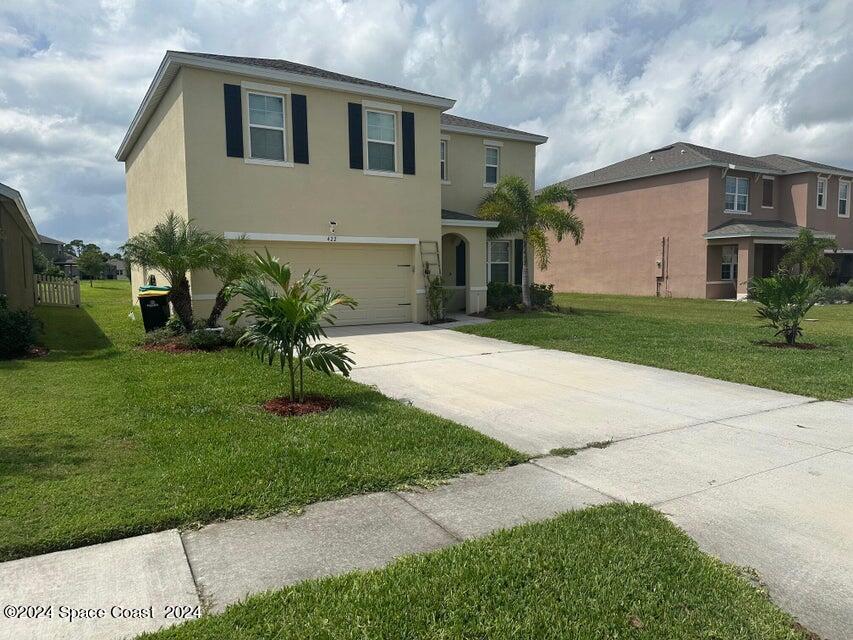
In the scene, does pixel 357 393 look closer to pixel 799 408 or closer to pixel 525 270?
pixel 799 408

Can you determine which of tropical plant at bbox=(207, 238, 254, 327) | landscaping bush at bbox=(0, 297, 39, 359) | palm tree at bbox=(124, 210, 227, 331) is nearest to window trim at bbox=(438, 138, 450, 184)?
tropical plant at bbox=(207, 238, 254, 327)

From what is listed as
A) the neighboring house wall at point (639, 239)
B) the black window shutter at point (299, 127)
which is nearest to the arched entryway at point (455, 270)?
the black window shutter at point (299, 127)

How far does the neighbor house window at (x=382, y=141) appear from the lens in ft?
49.5

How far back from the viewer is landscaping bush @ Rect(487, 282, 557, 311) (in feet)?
62.1

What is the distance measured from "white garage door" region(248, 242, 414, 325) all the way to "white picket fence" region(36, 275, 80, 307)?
14275 mm

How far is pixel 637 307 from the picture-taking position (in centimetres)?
2261

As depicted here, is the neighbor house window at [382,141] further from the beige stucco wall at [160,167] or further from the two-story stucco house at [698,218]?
the two-story stucco house at [698,218]

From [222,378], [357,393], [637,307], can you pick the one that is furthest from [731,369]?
[637,307]

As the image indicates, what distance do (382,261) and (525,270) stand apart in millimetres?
5075

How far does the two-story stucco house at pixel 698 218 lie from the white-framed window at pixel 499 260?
12.2 meters

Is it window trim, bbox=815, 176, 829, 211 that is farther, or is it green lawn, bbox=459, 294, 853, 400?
window trim, bbox=815, 176, 829, 211

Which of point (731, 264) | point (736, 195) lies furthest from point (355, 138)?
point (736, 195)

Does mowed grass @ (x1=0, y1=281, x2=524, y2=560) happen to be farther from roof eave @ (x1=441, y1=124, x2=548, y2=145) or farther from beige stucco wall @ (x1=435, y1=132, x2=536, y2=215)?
roof eave @ (x1=441, y1=124, x2=548, y2=145)

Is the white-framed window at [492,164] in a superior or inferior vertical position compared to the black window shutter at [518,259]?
superior
